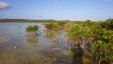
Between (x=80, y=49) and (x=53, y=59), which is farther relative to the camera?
(x=80, y=49)

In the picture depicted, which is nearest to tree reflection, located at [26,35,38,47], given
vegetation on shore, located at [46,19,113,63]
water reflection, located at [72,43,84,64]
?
water reflection, located at [72,43,84,64]

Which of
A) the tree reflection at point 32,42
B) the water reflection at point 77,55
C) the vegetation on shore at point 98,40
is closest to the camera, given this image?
the vegetation on shore at point 98,40

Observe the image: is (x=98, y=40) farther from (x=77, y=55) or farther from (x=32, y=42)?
(x=32, y=42)

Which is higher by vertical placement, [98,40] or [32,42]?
[98,40]

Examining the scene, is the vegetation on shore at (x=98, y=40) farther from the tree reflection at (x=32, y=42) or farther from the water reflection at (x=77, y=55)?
the tree reflection at (x=32, y=42)

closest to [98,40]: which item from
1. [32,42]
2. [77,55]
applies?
[77,55]

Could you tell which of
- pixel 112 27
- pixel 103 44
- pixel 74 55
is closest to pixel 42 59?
pixel 74 55

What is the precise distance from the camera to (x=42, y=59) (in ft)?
117

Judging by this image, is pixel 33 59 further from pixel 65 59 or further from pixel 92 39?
pixel 92 39

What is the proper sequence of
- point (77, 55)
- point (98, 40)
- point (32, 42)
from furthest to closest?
point (32, 42)
point (77, 55)
point (98, 40)

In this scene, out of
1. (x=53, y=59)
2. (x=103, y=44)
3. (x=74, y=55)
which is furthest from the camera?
(x=74, y=55)

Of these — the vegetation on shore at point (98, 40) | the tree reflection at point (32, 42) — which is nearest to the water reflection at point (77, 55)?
the vegetation on shore at point (98, 40)

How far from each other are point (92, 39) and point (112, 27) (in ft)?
28.0

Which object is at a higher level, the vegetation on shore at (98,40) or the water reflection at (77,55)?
the vegetation on shore at (98,40)
